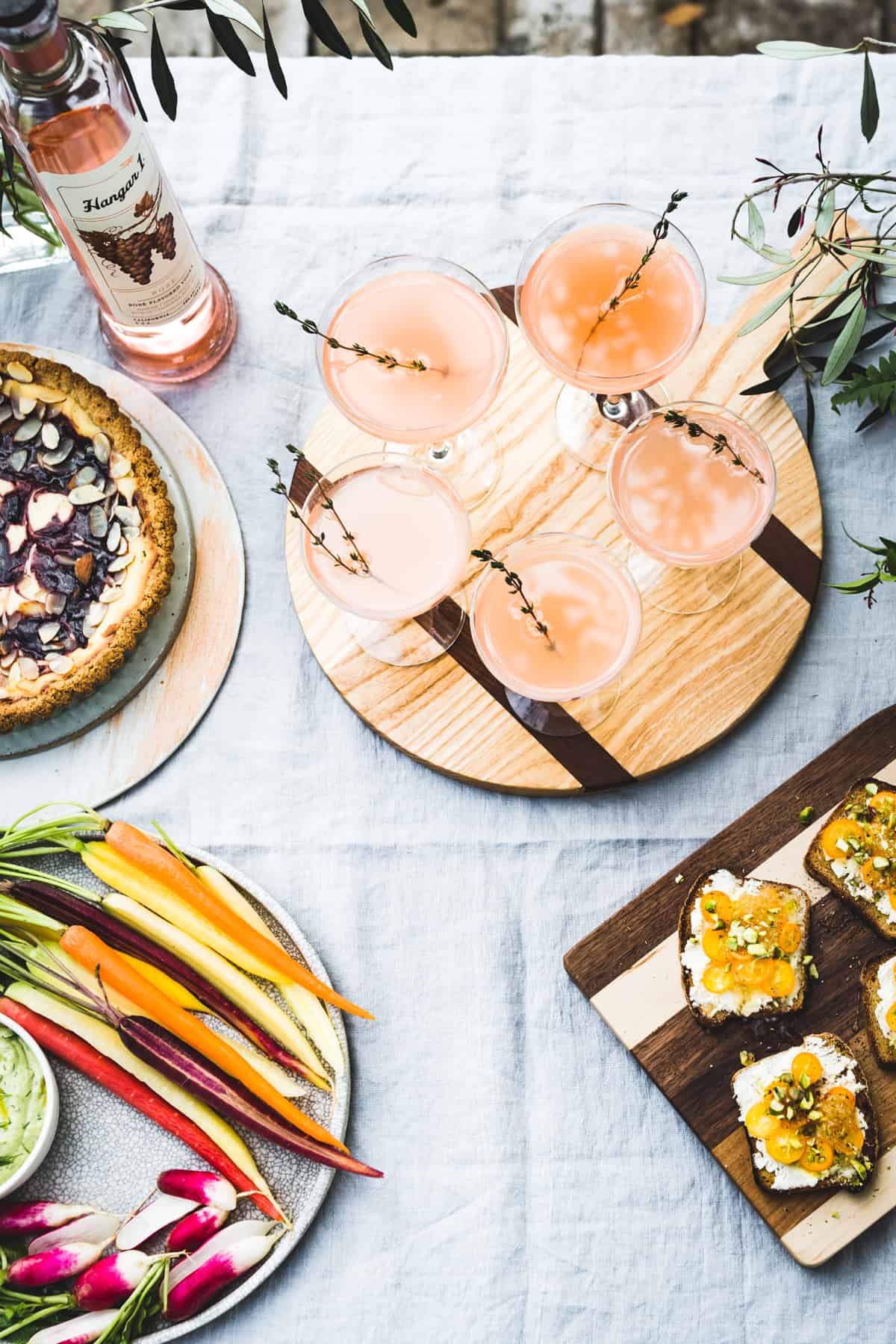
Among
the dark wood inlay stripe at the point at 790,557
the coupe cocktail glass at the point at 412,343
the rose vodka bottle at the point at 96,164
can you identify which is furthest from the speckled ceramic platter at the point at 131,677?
the dark wood inlay stripe at the point at 790,557

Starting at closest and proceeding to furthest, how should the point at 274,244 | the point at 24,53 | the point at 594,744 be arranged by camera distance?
1. the point at 24,53
2. the point at 594,744
3. the point at 274,244

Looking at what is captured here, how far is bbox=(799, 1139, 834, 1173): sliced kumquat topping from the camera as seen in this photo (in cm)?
164

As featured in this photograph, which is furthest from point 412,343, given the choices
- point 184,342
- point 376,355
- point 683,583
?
point 683,583

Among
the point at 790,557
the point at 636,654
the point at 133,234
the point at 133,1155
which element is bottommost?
the point at 133,1155

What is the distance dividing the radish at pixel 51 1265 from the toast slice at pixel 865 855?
1.23m

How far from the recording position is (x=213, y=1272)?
5.41 ft

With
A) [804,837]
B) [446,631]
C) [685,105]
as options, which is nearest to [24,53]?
[446,631]

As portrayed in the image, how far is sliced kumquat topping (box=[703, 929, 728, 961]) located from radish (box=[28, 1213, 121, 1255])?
98cm

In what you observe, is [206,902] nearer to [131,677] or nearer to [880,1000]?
[131,677]

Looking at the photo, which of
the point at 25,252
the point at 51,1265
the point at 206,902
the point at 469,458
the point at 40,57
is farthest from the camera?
the point at 25,252

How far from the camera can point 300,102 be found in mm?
2023

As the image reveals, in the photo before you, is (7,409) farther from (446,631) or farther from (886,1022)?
(886,1022)

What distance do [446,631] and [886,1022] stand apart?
0.89m

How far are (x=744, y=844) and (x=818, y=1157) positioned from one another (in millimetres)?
458
